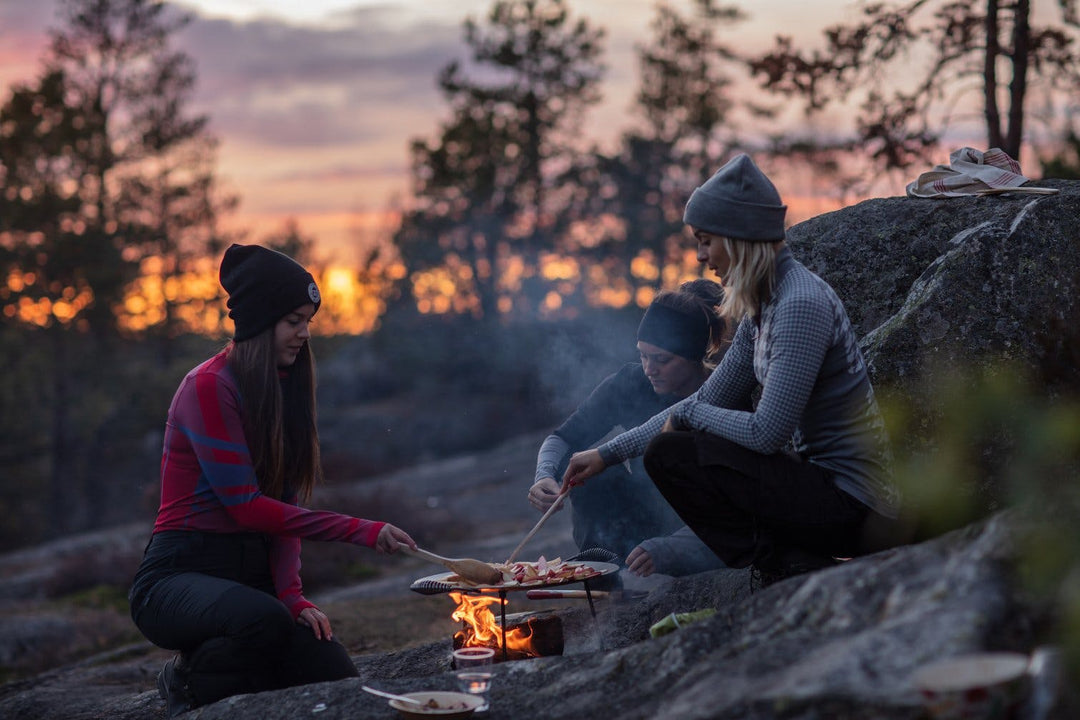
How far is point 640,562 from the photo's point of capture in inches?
188

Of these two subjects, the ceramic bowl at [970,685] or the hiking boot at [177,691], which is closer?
the ceramic bowl at [970,685]

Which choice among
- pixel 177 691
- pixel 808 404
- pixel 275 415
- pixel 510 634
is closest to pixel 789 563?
pixel 808 404

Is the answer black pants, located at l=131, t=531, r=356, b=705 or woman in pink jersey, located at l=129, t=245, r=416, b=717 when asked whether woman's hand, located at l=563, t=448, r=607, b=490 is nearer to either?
woman in pink jersey, located at l=129, t=245, r=416, b=717

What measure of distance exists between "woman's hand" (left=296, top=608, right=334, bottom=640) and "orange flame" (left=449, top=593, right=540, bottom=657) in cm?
60

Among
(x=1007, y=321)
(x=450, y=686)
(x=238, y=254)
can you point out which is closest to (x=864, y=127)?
(x=1007, y=321)

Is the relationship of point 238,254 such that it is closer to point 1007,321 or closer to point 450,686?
point 450,686

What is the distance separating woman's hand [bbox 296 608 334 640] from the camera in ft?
15.0

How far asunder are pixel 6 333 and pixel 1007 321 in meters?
24.2

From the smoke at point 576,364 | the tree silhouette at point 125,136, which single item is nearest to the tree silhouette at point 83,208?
the tree silhouette at point 125,136

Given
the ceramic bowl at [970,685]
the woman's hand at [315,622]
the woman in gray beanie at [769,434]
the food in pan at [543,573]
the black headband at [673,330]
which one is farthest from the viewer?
the black headband at [673,330]

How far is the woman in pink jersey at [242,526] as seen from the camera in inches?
170

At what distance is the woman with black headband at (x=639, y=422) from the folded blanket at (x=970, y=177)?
130 centimetres

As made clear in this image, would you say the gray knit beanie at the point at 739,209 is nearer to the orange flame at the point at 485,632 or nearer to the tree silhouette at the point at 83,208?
the orange flame at the point at 485,632

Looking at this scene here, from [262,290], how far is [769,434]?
2.20m
